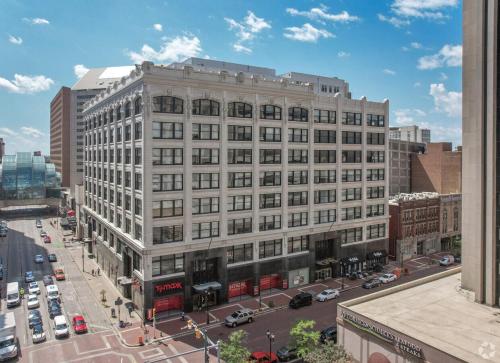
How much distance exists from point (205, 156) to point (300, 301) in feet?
73.8

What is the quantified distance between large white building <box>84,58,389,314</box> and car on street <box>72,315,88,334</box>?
6.65 m

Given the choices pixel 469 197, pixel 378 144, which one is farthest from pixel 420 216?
pixel 469 197

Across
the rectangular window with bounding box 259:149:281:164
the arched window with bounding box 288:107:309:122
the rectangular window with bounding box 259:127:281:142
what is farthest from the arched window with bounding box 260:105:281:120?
the rectangular window with bounding box 259:149:281:164

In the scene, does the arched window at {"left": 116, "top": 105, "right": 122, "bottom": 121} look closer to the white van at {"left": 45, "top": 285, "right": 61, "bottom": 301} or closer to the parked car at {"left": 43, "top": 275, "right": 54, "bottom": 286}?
the white van at {"left": 45, "top": 285, "right": 61, "bottom": 301}

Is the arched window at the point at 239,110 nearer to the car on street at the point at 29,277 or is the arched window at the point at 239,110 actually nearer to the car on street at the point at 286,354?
the car on street at the point at 286,354

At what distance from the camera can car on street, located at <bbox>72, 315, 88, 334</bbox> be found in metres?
43.8

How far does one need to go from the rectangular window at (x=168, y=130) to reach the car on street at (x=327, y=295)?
28.3 meters

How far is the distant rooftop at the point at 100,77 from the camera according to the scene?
538ft

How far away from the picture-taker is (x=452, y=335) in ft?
86.2

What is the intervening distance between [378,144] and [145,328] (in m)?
48.9

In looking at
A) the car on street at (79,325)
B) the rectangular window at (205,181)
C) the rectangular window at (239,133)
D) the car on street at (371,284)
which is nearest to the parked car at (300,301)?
the car on street at (371,284)

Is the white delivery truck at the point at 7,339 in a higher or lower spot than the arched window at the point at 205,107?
lower

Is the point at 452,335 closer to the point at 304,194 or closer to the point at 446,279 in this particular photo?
the point at 446,279

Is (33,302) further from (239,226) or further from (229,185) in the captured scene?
(229,185)
